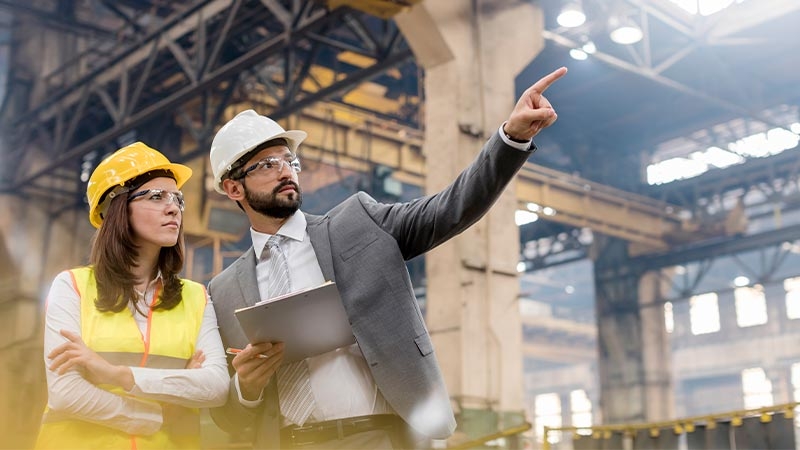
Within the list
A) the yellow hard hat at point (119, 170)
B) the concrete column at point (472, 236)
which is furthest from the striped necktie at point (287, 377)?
the concrete column at point (472, 236)

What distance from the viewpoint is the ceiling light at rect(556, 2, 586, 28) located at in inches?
539

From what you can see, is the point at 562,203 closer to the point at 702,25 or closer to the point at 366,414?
the point at 702,25

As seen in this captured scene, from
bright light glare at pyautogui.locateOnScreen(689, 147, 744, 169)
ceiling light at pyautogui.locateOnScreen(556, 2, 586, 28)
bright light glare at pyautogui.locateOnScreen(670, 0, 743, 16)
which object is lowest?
ceiling light at pyautogui.locateOnScreen(556, 2, 586, 28)

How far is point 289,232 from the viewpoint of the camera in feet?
10.8

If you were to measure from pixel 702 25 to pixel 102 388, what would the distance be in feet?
47.6

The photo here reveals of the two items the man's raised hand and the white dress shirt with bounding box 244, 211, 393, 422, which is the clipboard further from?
the man's raised hand


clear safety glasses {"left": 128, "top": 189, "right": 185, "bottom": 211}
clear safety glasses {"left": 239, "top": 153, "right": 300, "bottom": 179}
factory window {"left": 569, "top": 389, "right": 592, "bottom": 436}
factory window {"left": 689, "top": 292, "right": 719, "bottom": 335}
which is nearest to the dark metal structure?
clear safety glasses {"left": 239, "top": 153, "right": 300, "bottom": 179}

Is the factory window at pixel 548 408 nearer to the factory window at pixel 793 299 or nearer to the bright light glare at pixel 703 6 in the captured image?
the factory window at pixel 793 299

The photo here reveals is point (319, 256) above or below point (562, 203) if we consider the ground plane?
below

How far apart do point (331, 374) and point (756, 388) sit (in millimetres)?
36120

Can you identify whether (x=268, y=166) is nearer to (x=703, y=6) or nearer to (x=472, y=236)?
(x=472, y=236)

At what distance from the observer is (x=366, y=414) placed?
3.04 m

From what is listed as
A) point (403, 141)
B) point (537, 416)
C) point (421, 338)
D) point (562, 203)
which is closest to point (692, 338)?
point (537, 416)

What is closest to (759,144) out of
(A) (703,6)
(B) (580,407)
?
(A) (703,6)
